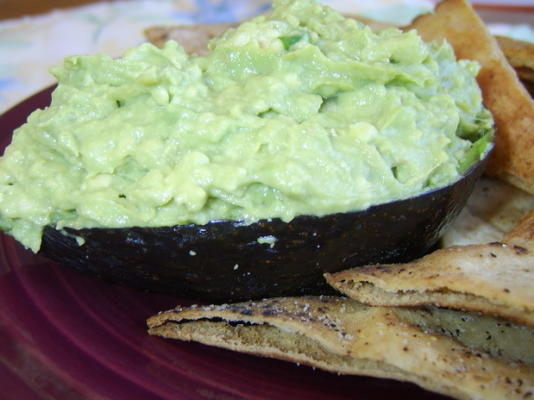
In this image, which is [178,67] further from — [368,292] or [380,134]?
[368,292]

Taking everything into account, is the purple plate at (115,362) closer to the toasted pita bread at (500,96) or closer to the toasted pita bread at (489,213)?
the toasted pita bread at (489,213)

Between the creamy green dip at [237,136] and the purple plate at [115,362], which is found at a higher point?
the creamy green dip at [237,136]

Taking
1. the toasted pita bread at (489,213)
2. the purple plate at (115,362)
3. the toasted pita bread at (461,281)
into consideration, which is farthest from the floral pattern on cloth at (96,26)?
the toasted pita bread at (461,281)

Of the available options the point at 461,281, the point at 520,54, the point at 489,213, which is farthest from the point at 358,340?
the point at 520,54

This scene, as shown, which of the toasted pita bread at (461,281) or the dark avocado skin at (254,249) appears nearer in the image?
the toasted pita bread at (461,281)

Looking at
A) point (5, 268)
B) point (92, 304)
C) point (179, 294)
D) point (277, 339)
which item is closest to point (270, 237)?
point (277, 339)

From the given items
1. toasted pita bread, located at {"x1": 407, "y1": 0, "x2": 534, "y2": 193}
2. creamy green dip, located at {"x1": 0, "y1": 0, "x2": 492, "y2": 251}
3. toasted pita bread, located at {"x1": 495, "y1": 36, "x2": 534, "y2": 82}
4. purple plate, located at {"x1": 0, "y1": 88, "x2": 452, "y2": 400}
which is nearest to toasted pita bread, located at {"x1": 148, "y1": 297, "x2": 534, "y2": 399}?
purple plate, located at {"x1": 0, "y1": 88, "x2": 452, "y2": 400}
